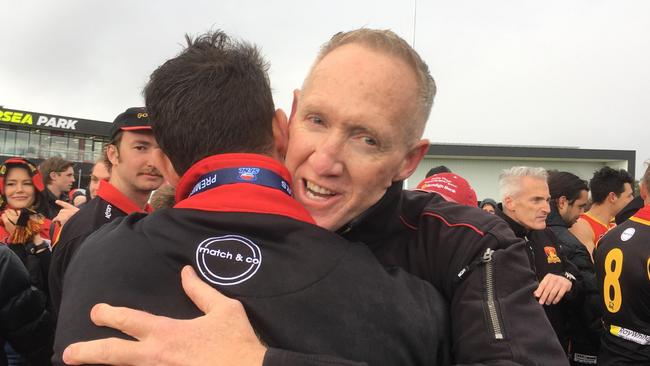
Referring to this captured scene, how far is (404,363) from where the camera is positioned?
4.01 ft

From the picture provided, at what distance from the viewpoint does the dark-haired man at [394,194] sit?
4.79ft

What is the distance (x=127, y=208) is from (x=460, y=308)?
2494 mm

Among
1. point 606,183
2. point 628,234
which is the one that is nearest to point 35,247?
point 628,234

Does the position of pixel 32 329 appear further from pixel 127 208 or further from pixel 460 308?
pixel 460 308

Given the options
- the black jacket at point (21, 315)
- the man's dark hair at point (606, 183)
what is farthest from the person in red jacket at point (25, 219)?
the man's dark hair at point (606, 183)

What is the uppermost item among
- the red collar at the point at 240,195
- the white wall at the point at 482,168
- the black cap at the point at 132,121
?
the white wall at the point at 482,168

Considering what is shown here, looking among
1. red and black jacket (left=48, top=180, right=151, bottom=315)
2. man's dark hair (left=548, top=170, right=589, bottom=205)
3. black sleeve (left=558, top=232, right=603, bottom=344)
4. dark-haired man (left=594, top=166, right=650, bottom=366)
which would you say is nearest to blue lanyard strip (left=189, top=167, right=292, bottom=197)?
red and black jacket (left=48, top=180, right=151, bottom=315)

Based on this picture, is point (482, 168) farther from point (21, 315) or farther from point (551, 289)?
point (21, 315)

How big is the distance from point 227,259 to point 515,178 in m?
4.27

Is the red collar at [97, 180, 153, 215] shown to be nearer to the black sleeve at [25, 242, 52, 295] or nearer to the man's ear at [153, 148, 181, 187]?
the black sleeve at [25, 242, 52, 295]

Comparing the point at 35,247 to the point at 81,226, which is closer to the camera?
the point at 81,226

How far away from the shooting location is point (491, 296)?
1.46 meters

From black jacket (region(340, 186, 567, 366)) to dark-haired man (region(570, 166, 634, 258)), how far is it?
17.4 feet

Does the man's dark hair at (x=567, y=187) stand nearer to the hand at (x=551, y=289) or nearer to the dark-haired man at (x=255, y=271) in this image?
the hand at (x=551, y=289)
